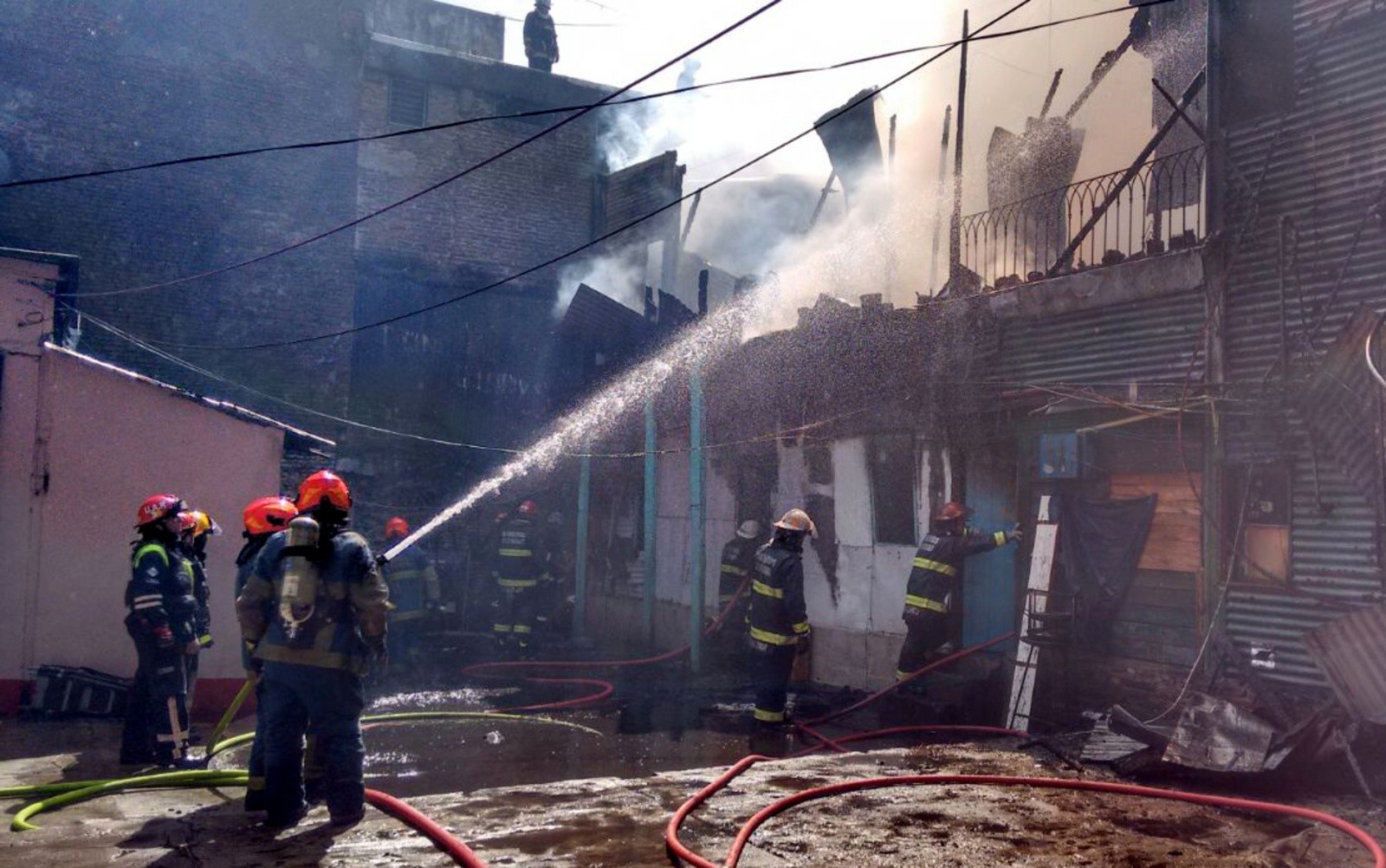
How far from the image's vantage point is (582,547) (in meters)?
15.9

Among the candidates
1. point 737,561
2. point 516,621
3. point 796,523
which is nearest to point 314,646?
point 796,523

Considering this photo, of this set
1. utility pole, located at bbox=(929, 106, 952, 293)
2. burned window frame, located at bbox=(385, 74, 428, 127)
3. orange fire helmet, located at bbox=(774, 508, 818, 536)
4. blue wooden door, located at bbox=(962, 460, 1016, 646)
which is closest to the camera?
orange fire helmet, located at bbox=(774, 508, 818, 536)

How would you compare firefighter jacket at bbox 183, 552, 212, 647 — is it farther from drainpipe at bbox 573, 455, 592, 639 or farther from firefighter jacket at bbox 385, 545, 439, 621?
drainpipe at bbox 573, 455, 592, 639

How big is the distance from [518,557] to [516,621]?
82 cm

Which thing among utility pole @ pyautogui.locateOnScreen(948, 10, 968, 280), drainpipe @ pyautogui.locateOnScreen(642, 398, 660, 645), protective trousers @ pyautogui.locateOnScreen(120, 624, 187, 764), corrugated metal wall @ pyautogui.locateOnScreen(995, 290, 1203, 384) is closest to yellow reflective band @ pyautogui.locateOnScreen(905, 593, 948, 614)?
corrugated metal wall @ pyautogui.locateOnScreen(995, 290, 1203, 384)

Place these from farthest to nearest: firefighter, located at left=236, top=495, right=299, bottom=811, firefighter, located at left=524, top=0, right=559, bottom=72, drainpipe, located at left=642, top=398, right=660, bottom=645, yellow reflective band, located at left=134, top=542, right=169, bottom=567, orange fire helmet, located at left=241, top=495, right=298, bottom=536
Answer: firefighter, located at left=524, top=0, right=559, bottom=72 → drainpipe, located at left=642, top=398, right=660, bottom=645 → yellow reflective band, located at left=134, top=542, right=169, bottom=567 → orange fire helmet, located at left=241, top=495, right=298, bottom=536 → firefighter, located at left=236, top=495, right=299, bottom=811

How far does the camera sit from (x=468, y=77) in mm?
20922

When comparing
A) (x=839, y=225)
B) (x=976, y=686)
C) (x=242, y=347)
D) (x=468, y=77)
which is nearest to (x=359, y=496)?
(x=242, y=347)

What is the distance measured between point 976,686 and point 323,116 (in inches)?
603

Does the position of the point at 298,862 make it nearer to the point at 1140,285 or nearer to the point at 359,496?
the point at 1140,285

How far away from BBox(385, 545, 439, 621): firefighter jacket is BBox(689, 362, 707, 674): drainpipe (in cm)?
320

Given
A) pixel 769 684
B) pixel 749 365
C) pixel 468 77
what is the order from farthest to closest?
pixel 468 77
pixel 749 365
pixel 769 684

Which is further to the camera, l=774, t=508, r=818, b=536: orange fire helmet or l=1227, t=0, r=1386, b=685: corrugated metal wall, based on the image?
l=774, t=508, r=818, b=536: orange fire helmet

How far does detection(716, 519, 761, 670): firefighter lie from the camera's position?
39.4ft
